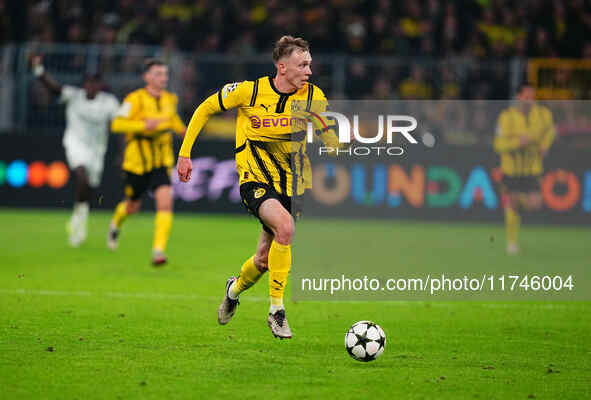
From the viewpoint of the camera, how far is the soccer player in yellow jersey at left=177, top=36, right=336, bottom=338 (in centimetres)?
670

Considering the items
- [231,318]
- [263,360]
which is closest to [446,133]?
[231,318]

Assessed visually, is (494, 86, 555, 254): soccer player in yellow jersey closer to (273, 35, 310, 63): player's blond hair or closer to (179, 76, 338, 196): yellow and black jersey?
(179, 76, 338, 196): yellow and black jersey

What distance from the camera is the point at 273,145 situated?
6.92 metres

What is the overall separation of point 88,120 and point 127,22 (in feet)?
21.0

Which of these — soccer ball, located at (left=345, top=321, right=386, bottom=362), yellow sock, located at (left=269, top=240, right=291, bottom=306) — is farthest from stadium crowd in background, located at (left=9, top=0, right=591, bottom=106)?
soccer ball, located at (left=345, top=321, right=386, bottom=362)

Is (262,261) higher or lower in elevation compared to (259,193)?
lower

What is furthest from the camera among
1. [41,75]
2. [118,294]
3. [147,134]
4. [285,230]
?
[41,75]

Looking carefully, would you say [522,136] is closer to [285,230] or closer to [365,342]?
[285,230]

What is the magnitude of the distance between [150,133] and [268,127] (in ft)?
15.6

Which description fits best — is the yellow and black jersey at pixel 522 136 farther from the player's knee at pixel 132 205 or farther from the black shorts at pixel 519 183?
the player's knee at pixel 132 205

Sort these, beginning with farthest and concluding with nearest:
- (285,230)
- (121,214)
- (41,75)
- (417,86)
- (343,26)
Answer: (343,26) → (417,86) → (41,75) → (121,214) → (285,230)

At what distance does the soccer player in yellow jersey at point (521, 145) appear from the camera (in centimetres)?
1320

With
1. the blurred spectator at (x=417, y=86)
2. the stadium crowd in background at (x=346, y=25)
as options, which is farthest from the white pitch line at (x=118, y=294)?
the stadium crowd in background at (x=346, y=25)

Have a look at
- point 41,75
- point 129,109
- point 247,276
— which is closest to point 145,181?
point 129,109
